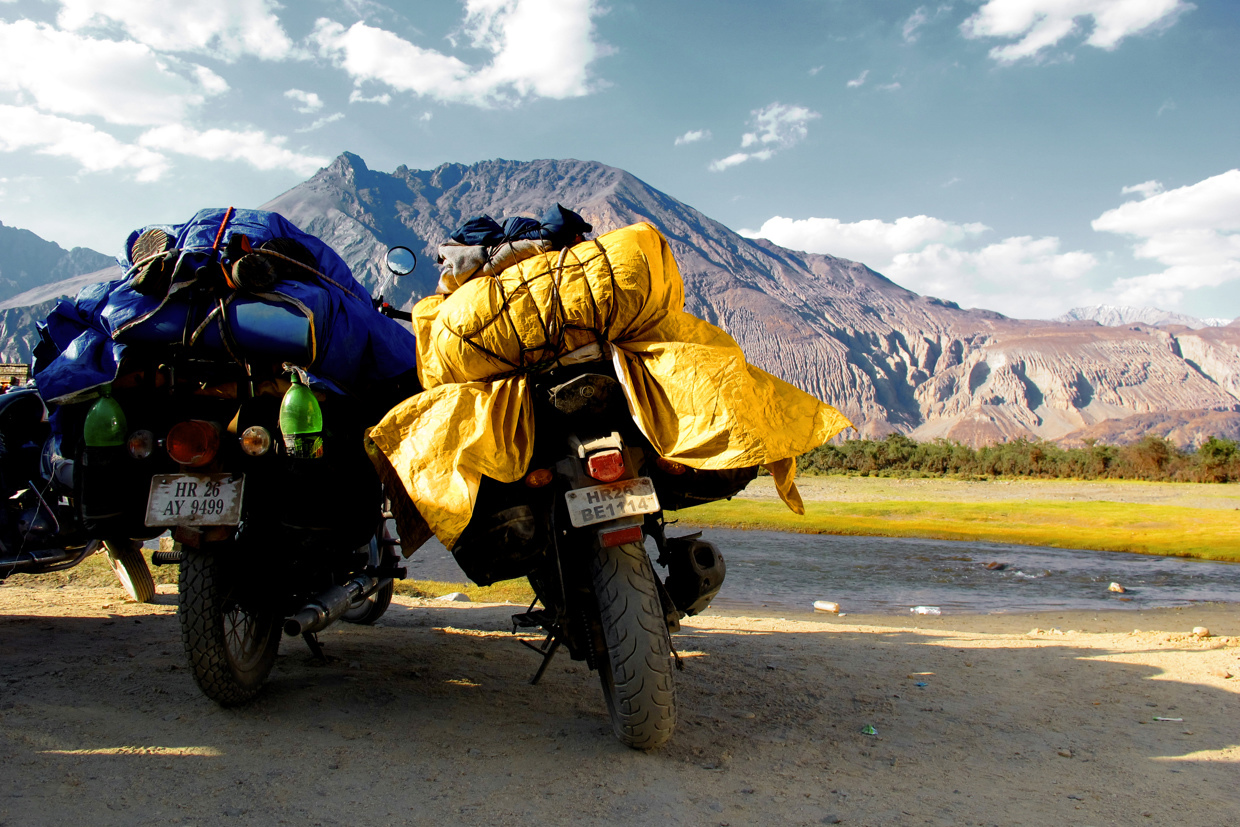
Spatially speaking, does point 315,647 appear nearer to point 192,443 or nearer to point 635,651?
point 192,443

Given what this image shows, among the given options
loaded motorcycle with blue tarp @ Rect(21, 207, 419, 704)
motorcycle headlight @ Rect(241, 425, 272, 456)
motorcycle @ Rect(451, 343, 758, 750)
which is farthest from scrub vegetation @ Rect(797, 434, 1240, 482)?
motorcycle headlight @ Rect(241, 425, 272, 456)

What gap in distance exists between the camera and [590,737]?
11.8ft

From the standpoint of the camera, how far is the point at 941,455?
46.9 meters

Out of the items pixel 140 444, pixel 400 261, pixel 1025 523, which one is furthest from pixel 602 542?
pixel 1025 523

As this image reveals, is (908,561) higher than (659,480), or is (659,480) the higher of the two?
(659,480)

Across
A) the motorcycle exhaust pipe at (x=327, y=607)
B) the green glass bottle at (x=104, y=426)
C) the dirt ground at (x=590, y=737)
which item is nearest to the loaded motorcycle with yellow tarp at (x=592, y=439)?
the dirt ground at (x=590, y=737)

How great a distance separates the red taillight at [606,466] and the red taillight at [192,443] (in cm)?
191

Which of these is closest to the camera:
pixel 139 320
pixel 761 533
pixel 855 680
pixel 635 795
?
pixel 635 795

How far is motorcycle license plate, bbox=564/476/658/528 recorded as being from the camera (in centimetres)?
339

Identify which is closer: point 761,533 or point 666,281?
point 666,281

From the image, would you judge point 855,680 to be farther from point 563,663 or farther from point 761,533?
point 761,533

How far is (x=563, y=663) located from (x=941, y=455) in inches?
1831

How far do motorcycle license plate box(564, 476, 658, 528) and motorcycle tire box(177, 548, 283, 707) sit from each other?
1.89m

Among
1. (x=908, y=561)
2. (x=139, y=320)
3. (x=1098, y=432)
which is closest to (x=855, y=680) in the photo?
(x=139, y=320)
